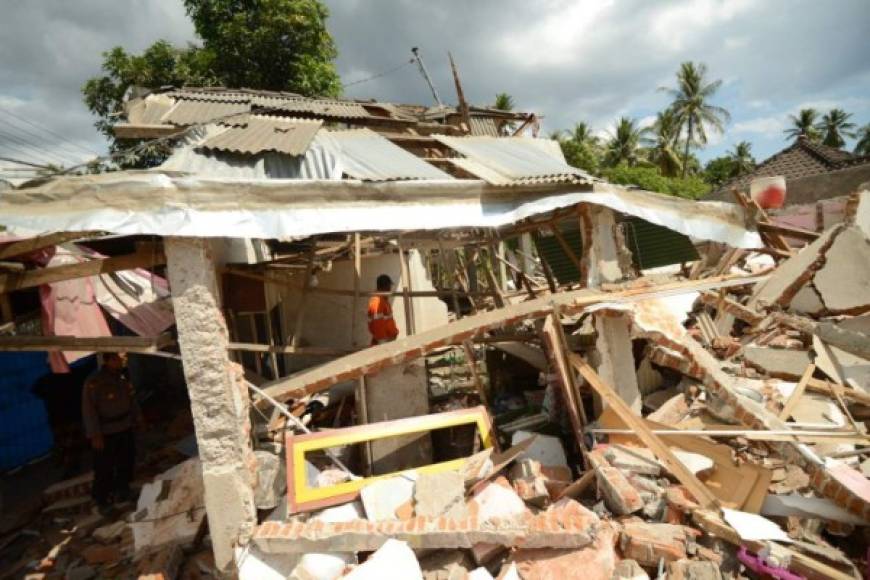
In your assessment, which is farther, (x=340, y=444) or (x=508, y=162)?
(x=508, y=162)

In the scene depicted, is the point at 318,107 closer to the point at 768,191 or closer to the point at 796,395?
the point at 768,191

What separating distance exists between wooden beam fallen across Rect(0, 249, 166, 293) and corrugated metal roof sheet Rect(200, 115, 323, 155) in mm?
1177

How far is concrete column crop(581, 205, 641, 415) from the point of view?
16.4ft

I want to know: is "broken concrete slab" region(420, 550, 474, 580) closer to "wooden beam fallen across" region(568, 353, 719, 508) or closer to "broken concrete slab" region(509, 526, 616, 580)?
"broken concrete slab" region(509, 526, 616, 580)

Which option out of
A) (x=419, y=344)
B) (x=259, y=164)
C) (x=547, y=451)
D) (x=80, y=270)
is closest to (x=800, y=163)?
(x=547, y=451)

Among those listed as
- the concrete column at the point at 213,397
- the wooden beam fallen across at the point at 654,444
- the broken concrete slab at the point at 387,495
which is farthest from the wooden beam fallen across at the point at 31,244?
the wooden beam fallen across at the point at 654,444

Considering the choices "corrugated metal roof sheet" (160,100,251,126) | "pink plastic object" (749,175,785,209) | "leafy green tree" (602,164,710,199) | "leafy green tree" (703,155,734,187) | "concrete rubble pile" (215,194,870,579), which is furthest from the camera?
"leafy green tree" (703,155,734,187)

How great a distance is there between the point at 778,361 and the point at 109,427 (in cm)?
881

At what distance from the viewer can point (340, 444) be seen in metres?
4.11

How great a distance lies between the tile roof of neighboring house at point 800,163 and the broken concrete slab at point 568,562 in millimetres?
16255

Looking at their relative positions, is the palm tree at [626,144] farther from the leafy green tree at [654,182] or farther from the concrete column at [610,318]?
the concrete column at [610,318]

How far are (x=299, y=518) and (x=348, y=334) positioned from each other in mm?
5745

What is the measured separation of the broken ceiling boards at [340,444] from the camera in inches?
151

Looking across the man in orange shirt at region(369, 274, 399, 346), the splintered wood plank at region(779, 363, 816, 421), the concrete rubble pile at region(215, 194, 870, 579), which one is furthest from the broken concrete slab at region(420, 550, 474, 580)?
the splintered wood plank at region(779, 363, 816, 421)
